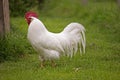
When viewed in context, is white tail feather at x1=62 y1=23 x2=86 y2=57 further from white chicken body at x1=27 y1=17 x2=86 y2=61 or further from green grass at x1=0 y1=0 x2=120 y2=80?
green grass at x1=0 y1=0 x2=120 y2=80

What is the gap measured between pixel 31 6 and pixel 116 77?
11.0 m

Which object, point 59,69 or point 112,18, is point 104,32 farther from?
point 59,69

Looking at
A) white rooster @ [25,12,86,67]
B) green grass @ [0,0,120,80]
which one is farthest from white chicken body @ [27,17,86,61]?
green grass @ [0,0,120,80]

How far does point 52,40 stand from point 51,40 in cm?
3

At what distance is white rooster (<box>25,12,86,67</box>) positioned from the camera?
10.4 m

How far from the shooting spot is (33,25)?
10422 mm

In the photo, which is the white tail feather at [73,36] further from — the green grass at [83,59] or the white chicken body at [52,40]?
the green grass at [83,59]

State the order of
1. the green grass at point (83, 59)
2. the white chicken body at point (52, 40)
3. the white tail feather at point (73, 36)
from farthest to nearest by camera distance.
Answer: the white tail feather at point (73, 36) < the white chicken body at point (52, 40) < the green grass at point (83, 59)

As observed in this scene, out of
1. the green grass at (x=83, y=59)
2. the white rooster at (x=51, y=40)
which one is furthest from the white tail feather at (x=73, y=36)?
the green grass at (x=83, y=59)

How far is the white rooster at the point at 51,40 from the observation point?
10359 millimetres

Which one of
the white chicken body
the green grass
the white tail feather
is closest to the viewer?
the green grass

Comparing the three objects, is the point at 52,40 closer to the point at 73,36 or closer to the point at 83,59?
the point at 73,36

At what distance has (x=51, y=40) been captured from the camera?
10.5 m

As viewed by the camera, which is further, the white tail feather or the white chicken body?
the white tail feather
